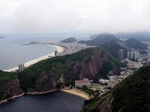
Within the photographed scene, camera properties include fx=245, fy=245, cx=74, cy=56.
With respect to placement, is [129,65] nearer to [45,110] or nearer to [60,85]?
[60,85]

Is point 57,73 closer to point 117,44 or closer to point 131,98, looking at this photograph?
point 131,98

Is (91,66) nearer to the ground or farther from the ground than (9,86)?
farther from the ground

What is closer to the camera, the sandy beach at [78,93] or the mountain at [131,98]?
the mountain at [131,98]

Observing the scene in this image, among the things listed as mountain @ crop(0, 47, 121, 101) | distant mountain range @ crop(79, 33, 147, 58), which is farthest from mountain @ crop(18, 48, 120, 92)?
distant mountain range @ crop(79, 33, 147, 58)

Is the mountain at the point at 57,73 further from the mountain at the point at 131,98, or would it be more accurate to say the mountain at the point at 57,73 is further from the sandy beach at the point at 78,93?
the mountain at the point at 131,98

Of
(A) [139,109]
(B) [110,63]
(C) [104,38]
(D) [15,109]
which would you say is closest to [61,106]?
(D) [15,109]

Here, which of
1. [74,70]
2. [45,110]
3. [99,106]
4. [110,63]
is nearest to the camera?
[99,106]

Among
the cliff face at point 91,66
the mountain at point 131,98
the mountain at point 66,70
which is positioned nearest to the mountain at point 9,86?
the mountain at point 66,70

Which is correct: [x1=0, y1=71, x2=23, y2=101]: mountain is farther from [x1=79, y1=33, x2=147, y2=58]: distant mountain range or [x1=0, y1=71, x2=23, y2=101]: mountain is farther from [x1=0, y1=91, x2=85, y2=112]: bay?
[x1=79, y1=33, x2=147, y2=58]: distant mountain range

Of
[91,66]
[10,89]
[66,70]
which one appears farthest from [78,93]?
[91,66]
